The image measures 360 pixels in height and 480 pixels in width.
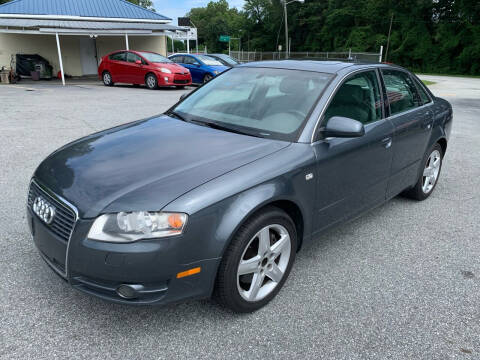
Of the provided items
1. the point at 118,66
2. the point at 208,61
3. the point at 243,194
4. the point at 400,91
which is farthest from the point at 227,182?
the point at 208,61

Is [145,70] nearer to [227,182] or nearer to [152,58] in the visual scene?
[152,58]

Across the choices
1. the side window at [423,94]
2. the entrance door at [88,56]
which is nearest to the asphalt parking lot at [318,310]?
the side window at [423,94]

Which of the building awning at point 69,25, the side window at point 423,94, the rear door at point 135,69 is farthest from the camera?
the building awning at point 69,25

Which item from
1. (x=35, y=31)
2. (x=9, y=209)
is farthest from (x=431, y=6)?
(x=9, y=209)

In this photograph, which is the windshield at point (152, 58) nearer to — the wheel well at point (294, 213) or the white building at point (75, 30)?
the white building at point (75, 30)

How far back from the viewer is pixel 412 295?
2.86 meters

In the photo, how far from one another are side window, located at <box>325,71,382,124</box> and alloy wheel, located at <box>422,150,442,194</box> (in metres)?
1.41

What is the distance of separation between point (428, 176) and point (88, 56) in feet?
74.3

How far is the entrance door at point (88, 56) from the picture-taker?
2267 cm

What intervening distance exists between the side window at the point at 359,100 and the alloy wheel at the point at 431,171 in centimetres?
141

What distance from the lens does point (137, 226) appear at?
6.89ft

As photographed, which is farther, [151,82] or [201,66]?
[201,66]

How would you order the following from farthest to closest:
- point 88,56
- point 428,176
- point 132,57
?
point 88,56 → point 132,57 → point 428,176

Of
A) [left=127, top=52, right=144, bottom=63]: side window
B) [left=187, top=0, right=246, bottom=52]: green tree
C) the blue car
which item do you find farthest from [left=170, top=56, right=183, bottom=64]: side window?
[left=187, top=0, right=246, bottom=52]: green tree
